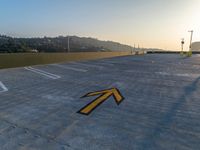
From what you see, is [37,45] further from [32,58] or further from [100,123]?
[100,123]

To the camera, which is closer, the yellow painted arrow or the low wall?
the yellow painted arrow

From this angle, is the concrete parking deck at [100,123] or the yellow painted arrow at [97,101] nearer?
the concrete parking deck at [100,123]

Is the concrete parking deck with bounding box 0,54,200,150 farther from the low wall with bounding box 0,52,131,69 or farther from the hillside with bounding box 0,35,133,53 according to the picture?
the hillside with bounding box 0,35,133,53

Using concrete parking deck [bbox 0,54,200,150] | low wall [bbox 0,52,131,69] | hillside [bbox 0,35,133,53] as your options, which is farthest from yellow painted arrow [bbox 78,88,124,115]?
hillside [bbox 0,35,133,53]

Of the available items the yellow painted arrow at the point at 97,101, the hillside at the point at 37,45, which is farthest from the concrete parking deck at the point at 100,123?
the hillside at the point at 37,45

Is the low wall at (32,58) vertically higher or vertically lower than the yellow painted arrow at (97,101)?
higher

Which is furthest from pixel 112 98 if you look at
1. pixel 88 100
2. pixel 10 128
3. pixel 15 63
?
pixel 15 63

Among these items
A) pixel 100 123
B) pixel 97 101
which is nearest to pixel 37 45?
pixel 97 101

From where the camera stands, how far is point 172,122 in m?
3.03

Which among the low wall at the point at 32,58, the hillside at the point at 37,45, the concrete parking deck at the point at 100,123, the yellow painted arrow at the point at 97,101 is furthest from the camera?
the hillside at the point at 37,45

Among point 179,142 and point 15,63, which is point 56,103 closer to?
point 179,142

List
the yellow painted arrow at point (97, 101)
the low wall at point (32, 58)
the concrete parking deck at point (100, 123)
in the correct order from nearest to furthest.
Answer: the concrete parking deck at point (100, 123)
the yellow painted arrow at point (97, 101)
the low wall at point (32, 58)

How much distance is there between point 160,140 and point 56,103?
2.75m

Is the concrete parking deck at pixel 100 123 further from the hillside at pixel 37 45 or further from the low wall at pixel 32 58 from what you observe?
the hillside at pixel 37 45
